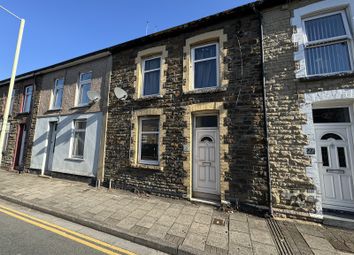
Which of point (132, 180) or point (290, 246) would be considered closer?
point (290, 246)

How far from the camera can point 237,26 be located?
633cm

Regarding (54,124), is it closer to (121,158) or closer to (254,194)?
(121,158)

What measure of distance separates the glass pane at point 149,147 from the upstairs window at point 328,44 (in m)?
5.50

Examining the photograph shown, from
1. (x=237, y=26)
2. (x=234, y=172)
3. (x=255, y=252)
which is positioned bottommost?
(x=255, y=252)

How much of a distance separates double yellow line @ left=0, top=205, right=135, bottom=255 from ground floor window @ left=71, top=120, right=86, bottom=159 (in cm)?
420

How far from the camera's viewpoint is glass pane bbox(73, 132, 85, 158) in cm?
908

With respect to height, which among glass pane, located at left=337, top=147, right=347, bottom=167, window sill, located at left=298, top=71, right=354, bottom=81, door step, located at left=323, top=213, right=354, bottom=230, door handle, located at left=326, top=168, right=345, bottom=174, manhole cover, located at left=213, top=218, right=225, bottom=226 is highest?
window sill, located at left=298, top=71, right=354, bottom=81

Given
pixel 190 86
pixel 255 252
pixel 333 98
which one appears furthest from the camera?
pixel 190 86

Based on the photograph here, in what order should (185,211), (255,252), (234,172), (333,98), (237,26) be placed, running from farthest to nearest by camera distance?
(237,26) → (234,172) → (185,211) → (333,98) → (255,252)

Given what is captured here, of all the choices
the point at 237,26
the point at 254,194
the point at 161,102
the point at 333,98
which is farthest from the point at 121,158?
the point at 333,98

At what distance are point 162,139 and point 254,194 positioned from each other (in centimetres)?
351

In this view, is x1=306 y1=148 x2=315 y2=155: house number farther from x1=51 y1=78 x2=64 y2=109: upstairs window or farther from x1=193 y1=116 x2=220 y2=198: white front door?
x1=51 y1=78 x2=64 y2=109: upstairs window

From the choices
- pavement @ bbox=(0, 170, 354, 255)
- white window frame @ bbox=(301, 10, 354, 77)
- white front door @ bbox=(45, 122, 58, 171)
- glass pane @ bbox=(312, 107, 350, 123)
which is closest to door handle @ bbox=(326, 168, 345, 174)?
glass pane @ bbox=(312, 107, 350, 123)

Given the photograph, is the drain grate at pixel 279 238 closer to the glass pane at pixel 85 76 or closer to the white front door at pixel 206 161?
the white front door at pixel 206 161
